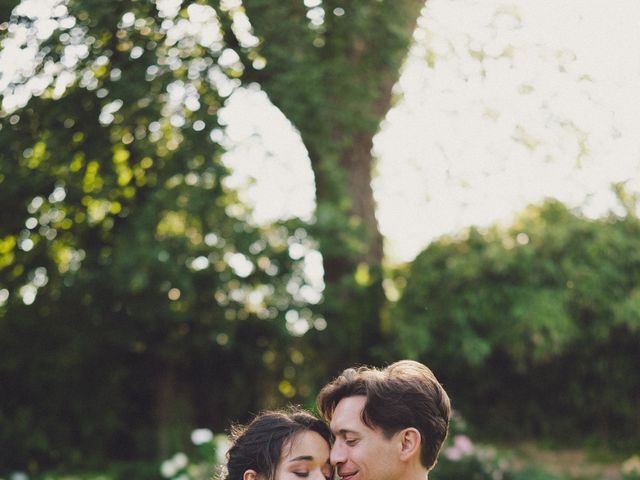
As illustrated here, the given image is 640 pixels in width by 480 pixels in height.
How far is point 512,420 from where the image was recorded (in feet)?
39.9

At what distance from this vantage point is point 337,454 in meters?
3.65

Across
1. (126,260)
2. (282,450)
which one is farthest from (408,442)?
(126,260)

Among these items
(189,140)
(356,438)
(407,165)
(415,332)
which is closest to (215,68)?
(189,140)

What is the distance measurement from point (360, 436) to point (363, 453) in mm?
65

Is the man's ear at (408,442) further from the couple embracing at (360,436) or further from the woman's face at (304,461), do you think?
the woman's face at (304,461)

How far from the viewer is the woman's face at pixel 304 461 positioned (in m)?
Answer: 3.61

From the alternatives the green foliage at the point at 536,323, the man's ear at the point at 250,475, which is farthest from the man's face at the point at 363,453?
the green foliage at the point at 536,323

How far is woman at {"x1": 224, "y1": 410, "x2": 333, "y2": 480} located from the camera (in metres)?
3.62

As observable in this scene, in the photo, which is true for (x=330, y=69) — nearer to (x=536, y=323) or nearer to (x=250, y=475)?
(x=536, y=323)

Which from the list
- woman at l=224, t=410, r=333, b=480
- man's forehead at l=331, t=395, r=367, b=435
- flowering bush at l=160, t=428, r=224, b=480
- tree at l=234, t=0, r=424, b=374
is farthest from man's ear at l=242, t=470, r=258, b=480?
tree at l=234, t=0, r=424, b=374

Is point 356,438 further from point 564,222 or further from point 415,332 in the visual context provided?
point 564,222

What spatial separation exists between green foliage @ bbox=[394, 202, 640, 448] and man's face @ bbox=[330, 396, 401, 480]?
21.9 feet

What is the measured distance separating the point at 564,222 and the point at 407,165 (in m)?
2.27

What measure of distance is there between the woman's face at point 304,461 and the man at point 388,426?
4 cm
